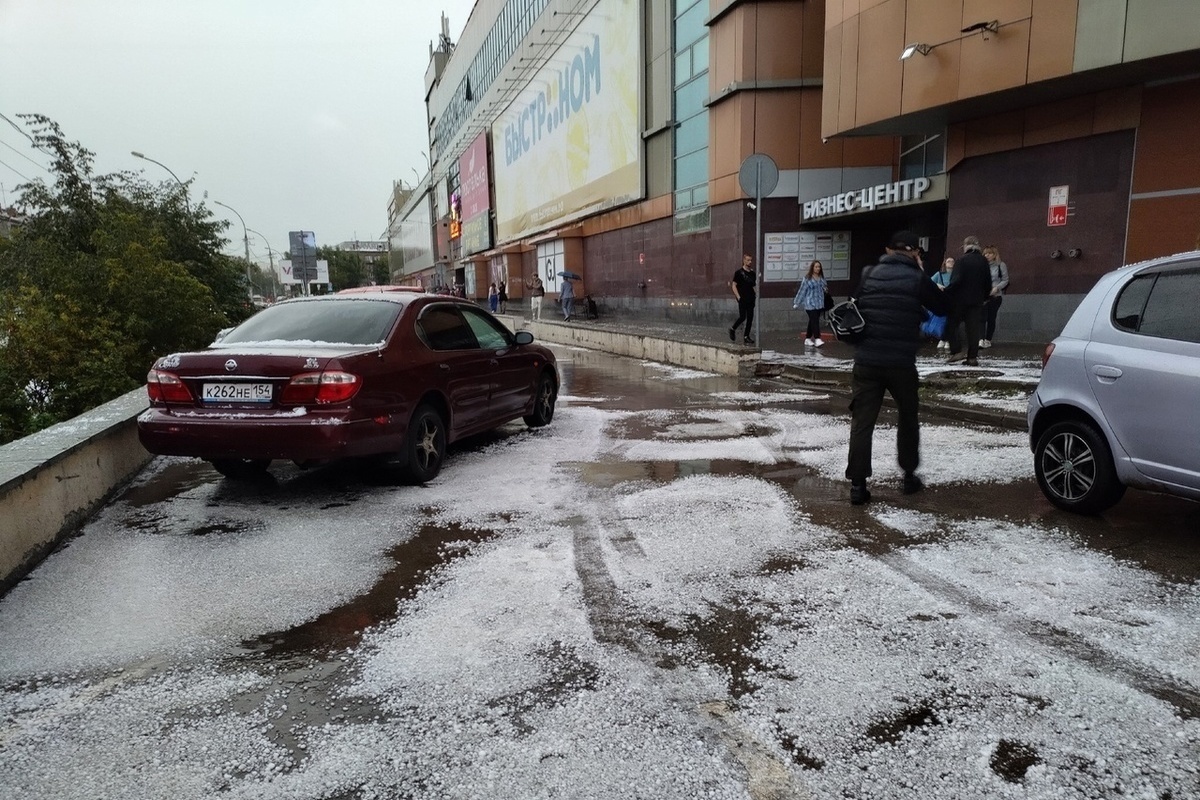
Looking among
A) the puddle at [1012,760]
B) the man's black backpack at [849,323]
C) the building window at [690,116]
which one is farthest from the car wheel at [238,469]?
the building window at [690,116]

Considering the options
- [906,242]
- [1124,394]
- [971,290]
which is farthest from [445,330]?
[971,290]

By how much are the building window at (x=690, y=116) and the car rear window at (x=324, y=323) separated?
706 inches

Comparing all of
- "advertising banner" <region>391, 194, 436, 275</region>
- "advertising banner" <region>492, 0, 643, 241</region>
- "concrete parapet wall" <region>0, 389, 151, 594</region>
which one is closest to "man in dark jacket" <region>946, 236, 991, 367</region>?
"concrete parapet wall" <region>0, 389, 151, 594</region>

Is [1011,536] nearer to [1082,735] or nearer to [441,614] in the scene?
[1082,735]

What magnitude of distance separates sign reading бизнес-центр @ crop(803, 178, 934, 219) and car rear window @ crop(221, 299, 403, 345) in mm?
13702

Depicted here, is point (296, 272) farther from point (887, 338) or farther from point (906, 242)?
point (887, 338)

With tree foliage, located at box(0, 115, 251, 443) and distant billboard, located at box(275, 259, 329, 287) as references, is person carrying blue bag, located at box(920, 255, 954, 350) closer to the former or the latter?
tree foliage, located at box(0, 115, 251, 443)

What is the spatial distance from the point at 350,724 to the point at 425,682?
0.34 m

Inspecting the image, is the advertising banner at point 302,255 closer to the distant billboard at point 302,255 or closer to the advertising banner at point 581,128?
the distant billboard at point 302,255

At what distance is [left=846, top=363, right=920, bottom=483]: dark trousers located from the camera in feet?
17.1

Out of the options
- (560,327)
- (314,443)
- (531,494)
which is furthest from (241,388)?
(560,327)

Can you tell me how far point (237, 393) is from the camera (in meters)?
5.27

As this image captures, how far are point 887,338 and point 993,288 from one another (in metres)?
9.11

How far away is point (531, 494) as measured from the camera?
18.7 feet
